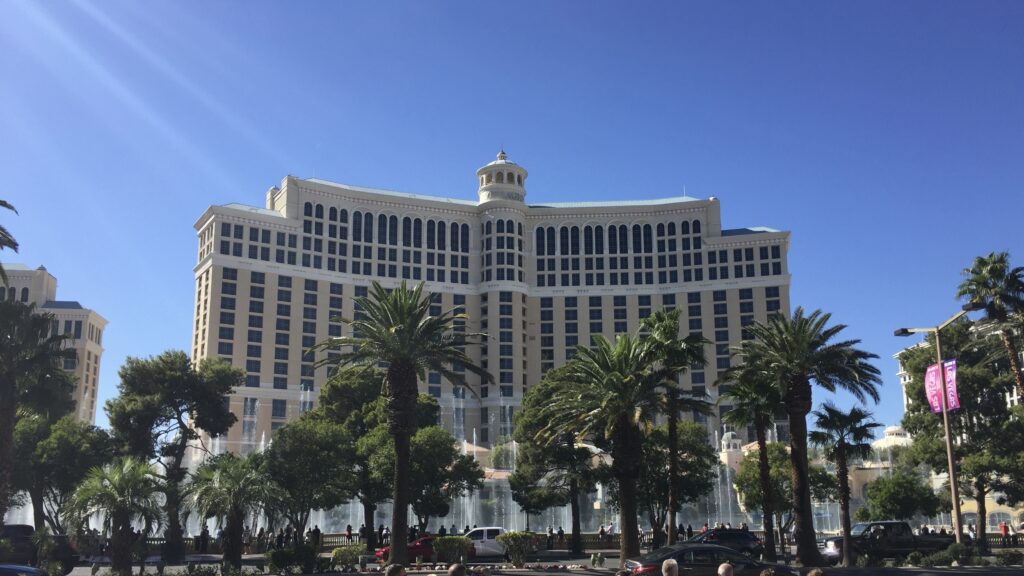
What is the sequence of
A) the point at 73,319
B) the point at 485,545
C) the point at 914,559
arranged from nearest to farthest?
the point at 914,559, the point at 485,545, the point at 73,319

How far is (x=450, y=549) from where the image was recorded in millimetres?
40250

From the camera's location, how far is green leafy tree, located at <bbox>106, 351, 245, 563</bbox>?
6197 cm

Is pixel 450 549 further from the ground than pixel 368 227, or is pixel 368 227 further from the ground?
pixel 368 227

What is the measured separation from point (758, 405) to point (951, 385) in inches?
369

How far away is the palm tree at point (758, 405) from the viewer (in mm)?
41750

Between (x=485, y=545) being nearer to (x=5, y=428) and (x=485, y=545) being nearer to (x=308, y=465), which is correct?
(x=308, y=465)

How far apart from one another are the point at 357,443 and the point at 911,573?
107ft

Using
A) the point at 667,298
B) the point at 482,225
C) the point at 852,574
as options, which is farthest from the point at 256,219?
the point at 852,574

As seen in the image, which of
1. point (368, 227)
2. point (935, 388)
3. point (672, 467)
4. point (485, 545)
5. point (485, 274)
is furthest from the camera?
point (485, 274)

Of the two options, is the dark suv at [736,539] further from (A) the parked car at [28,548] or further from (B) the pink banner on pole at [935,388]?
(A) the parked car at [28,548]

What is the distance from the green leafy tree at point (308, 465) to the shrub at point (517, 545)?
45.5 ft

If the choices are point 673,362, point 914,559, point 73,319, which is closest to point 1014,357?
point 914,559

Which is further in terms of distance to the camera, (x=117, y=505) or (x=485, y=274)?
(x=485, y=274)

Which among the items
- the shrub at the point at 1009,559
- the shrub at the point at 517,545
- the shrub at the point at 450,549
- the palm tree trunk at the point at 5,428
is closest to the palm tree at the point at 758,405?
the shrub at the point at 1009,559
